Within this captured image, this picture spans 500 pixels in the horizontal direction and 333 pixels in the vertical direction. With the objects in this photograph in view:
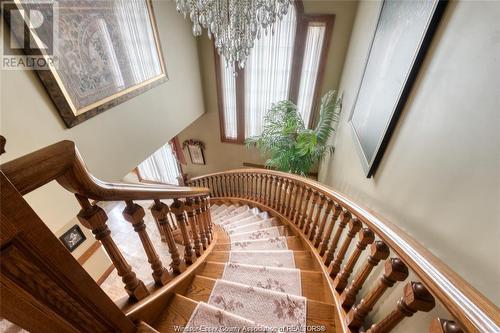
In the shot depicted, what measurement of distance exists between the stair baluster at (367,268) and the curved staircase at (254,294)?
0.14 m

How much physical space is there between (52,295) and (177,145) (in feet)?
17.3

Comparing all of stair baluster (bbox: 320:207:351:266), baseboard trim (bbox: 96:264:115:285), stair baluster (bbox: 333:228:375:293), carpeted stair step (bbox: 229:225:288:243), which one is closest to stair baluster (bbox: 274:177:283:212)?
carpeted stair step (bbox: 229:225:288:243)

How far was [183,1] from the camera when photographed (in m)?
1.59

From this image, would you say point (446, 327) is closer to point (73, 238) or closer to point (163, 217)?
point (163, 217)

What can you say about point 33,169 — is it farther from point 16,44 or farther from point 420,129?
point 16,44

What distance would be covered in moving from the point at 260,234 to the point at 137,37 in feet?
9.25

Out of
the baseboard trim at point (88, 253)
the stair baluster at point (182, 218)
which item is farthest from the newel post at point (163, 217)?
the baseboard trim at point (88, 253)

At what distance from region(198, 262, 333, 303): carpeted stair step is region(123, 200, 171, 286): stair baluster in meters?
0.43

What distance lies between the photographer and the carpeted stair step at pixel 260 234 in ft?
7.60

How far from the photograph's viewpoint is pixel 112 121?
2287 millimetres

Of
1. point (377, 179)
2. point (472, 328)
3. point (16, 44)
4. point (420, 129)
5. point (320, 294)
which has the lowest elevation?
point (320, 294)

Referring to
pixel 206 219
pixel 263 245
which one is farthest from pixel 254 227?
pixel 206 219

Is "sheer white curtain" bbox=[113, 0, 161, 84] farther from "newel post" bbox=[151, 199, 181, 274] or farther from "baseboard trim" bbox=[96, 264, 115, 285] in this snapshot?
"baseboard trim" bbox=[96, 264, 115, 285]

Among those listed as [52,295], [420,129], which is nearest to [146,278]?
[52,295]
